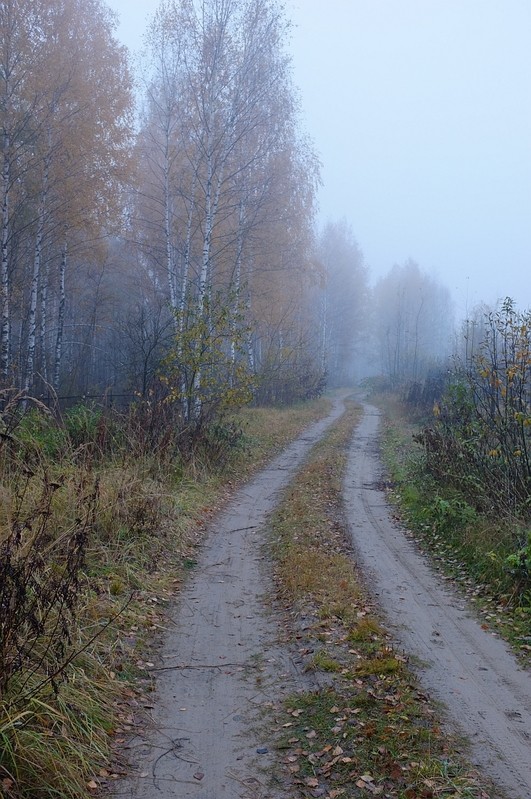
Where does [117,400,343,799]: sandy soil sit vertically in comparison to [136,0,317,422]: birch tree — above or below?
below

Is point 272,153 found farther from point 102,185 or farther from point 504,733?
point 504,733

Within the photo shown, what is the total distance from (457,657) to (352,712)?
150cm

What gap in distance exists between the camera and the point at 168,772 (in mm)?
4023

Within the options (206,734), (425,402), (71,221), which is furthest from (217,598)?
(425,402)

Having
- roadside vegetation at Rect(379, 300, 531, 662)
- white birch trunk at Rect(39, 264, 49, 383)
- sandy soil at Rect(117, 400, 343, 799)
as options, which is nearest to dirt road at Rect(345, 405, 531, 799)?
roadside vegetation at Rect(379, 300, 531, 662)

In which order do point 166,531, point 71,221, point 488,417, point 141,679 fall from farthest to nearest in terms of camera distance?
1. point 71,221
2. point 488,417
3. point 166,531
4. point 141,679

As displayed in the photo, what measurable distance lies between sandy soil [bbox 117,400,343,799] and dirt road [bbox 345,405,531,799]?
120 cm

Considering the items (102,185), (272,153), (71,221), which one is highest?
(272,153)

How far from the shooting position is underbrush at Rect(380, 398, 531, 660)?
22.6 ft

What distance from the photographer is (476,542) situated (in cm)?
874

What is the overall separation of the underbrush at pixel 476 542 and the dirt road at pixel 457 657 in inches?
10.9

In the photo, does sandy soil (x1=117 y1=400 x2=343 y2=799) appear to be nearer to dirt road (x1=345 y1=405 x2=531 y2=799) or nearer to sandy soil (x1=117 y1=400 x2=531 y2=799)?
sandy soil (x1=117 y1=400 x2=531 y2=799)

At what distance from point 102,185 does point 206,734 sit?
17.9 m

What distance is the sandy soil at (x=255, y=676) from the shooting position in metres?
4.01
